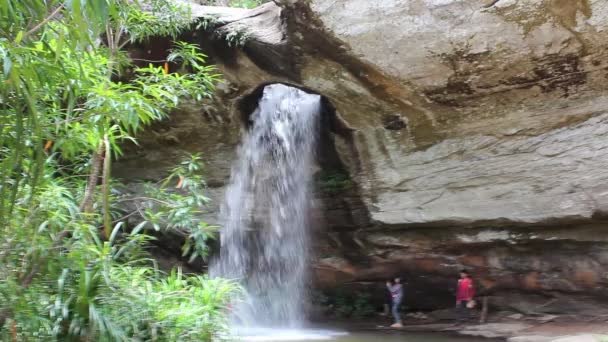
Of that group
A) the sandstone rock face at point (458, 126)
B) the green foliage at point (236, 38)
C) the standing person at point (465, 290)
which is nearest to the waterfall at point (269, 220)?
the sandstone rock face at point (458, 126)

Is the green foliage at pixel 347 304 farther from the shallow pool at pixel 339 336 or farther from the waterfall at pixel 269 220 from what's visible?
the shallow pool at pixel 339 336

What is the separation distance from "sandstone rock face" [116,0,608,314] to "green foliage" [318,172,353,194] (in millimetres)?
137

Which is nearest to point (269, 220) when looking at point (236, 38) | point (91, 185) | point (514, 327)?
point (236, 38)

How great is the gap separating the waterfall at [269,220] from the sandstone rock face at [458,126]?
0.83m

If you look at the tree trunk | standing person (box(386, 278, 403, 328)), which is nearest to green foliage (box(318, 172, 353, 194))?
standing person (box(386, 278, 403, 328))

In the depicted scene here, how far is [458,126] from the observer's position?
310 inches

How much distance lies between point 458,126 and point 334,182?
2.60 meters

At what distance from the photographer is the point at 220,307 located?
446 cm

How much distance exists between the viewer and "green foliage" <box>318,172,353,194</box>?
943 cm

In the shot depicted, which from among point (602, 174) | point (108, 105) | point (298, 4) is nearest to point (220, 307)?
point (108, 105)

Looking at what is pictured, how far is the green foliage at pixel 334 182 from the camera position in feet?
30.9

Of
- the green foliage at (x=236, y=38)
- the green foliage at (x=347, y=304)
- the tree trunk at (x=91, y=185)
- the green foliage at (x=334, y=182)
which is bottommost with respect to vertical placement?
the green foliage at (x=347, y=304)

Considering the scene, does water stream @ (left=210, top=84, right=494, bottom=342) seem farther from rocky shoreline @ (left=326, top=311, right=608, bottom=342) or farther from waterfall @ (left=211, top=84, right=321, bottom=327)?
rocky shoreline @ (left=326, top=311, right=608, bottom=342)

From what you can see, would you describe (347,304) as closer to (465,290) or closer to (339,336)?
(339,336)
